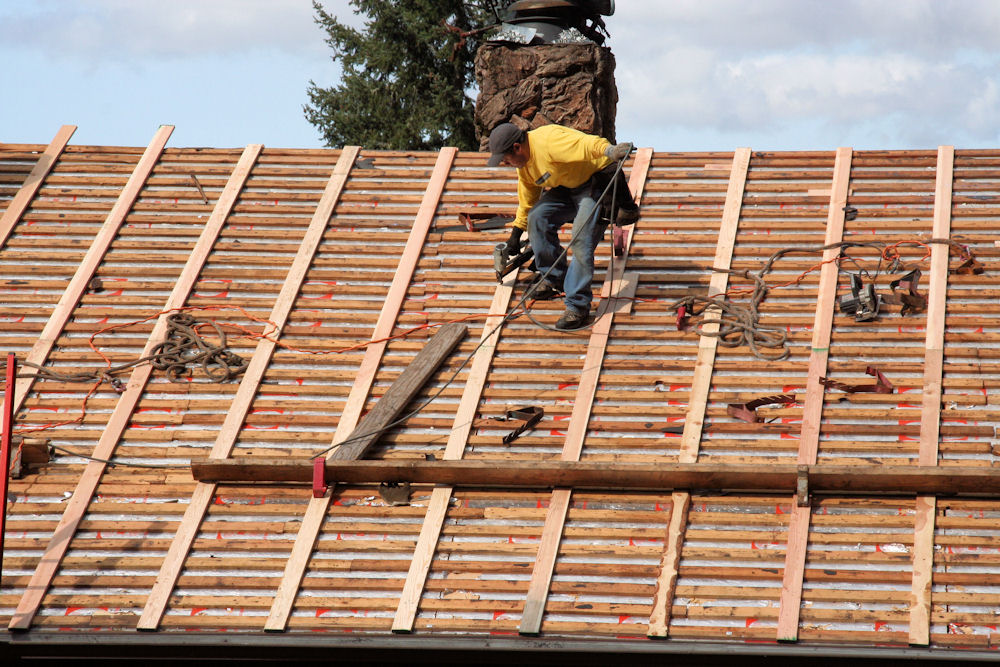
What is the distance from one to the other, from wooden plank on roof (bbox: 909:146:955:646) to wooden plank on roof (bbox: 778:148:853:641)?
575mm

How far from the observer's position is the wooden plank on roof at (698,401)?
5.92 meters

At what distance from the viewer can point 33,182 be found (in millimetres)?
9438

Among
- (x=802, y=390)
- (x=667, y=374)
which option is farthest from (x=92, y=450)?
(x=802, y=390)

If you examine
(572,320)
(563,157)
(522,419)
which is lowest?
(522,419)

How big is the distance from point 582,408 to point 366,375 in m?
1.48

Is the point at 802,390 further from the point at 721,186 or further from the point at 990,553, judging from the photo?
the point at 721,186

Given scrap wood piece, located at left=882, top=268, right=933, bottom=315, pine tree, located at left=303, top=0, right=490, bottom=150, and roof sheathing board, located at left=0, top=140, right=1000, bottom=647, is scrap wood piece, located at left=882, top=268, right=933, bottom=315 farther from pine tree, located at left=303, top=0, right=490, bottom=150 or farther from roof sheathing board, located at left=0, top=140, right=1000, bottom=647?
pine tree, located at left=303, top=0, right=490, bottom=150

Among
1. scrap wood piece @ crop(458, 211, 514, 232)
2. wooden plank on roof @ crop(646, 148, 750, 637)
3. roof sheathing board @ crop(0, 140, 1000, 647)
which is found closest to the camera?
wooden plank on roof @ crop(646, 148, 750, 637)

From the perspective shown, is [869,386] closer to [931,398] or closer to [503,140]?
[931,398]

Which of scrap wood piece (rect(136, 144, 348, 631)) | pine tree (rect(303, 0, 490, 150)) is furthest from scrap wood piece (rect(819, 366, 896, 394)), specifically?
pine tree (rect(303, 0, 490, 150))

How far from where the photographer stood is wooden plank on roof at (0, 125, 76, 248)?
9016 mm

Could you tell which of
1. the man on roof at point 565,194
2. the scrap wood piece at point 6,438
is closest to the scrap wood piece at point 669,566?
the man on roof at point 565,194

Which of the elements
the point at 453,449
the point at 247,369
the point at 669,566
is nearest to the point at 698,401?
the point at 669,566

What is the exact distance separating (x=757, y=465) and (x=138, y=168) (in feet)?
19.7
